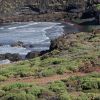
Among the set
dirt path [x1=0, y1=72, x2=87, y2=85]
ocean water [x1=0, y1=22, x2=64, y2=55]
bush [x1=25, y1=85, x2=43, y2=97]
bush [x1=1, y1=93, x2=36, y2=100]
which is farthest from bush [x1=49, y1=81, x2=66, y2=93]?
ocean water [x1=0, y1=22, x2=64, y2=55]

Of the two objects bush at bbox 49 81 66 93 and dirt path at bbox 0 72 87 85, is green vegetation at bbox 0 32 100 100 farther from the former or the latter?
dirt path at bbox 0 72 87 85

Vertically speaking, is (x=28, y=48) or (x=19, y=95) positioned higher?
(x=19, y=95)

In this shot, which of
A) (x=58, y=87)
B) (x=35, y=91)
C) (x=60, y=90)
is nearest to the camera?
(x=35, y=91)

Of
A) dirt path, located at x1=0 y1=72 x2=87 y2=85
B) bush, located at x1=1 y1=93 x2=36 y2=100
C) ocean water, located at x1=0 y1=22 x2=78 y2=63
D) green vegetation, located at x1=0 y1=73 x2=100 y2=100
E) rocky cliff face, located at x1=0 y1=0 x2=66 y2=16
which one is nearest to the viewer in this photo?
bush, located at x1=1 y1=93 x2=36 y2=100

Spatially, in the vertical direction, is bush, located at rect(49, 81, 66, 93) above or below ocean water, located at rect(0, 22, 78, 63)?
above

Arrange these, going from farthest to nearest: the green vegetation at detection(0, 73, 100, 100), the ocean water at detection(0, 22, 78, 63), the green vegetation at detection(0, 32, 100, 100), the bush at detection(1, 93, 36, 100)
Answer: the ocean water at detection(0, 22, 78, 63) → the green vegetation at detection(0, 32, 100, 100) → the green vegetation at detection(0, 73, 100, 100) → the bush at detection(1, 93, 36, 100)

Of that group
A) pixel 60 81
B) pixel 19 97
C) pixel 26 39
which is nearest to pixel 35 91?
pixel 19 97

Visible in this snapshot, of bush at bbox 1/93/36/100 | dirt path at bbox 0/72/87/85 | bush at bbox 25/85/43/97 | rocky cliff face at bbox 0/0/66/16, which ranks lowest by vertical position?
rocky cliff face at bbox 0/0/66/16

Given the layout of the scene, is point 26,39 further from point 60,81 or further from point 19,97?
point 19,97

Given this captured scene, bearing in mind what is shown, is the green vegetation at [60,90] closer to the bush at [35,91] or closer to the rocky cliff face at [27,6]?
the bush at [35,91]

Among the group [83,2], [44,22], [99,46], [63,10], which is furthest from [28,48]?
[83,2]

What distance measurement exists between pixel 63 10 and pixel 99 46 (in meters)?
87.2

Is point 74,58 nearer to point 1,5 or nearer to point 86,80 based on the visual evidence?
point 86,80

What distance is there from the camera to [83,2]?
129875 mm
